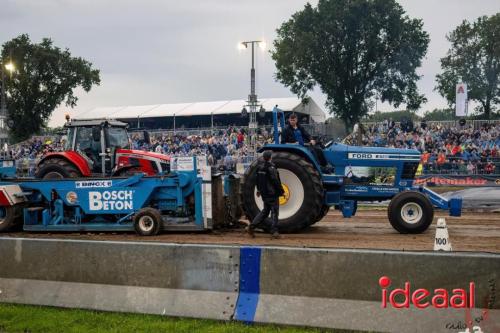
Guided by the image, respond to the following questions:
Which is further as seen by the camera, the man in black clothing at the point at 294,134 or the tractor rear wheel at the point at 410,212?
the man in black clothing at the point at 294,134

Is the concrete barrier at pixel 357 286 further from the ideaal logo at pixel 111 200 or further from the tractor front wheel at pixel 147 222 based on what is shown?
the ideaal logo at pixel 111 200

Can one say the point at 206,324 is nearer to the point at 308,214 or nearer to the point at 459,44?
the point at 308,214

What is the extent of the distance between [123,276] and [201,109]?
38.6 metres

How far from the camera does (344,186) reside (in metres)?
9.75

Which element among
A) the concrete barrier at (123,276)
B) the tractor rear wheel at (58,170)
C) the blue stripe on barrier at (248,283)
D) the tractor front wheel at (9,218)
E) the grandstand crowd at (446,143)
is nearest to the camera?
the blue stripe on barrier at (248,283)

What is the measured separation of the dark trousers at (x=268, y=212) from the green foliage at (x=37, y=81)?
46064mm

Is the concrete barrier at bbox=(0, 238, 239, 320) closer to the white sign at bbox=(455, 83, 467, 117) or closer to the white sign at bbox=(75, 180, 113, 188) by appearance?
the white sign at bbox=(75, 180, 113, 188)

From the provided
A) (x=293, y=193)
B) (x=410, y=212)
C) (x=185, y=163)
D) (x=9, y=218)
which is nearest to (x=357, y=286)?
(x=293, y=193)

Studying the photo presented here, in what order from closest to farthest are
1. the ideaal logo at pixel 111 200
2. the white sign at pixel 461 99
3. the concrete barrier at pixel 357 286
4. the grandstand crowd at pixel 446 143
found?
the concrete barrier at pixel 357 286, the ideaal logo at pixel 111 200, the grandstand crowd at pixel 446 143, the white sign at pixel 461 99

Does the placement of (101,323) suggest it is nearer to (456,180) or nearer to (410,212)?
(410,212)

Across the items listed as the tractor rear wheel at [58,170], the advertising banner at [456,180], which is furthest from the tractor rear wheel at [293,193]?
the advertising banner at [456,180]

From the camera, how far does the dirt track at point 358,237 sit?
8281mm

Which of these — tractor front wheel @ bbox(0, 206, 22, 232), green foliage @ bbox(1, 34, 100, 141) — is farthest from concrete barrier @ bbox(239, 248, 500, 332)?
green foliage @ bbox(1, 34, 100, 141)

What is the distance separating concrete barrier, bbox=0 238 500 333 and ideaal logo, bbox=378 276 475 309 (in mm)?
38
